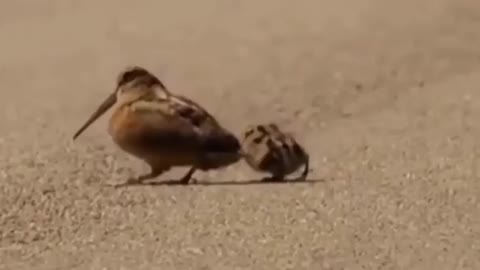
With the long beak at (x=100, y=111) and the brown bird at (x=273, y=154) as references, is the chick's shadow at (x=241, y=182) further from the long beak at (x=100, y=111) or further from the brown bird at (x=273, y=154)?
the long beak at (x=100, y=111)

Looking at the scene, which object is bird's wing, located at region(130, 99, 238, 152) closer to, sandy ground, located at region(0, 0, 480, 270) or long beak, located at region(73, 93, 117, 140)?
sandy ground, located at region(0, 0, 480, 270)

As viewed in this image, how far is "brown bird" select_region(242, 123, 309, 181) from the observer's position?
2.77 metres

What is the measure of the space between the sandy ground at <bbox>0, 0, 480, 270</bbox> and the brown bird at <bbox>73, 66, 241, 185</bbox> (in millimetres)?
59

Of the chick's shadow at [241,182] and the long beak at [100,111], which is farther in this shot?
the long beak at [100,111]

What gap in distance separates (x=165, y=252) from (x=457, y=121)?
3.57 feet

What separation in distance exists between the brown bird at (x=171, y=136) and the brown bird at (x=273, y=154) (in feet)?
0.18

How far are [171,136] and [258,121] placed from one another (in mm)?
627

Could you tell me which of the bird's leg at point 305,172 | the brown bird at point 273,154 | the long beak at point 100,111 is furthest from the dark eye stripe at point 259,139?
the long beak at point 100,111

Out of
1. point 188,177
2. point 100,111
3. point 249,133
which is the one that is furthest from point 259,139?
point 100,111

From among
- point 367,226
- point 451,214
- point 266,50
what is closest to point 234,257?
point 367,226

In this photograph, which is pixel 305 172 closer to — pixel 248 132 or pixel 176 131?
pixel 248 132

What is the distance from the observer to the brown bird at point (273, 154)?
2773mm

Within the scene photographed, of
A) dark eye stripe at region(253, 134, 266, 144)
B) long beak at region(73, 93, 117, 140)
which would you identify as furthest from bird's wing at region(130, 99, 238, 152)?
long beak at region(73, 93, 117, 140)

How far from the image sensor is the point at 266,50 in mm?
3787
